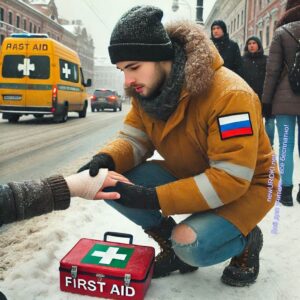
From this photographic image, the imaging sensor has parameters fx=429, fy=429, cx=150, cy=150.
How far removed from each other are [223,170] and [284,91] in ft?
7.41

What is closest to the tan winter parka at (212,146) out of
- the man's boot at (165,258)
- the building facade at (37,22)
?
the man's boot at (165,258)

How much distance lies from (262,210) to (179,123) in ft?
2.01

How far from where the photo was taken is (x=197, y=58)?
199 centimetres

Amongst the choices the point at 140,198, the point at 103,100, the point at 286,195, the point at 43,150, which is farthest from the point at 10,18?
the point at 140,198

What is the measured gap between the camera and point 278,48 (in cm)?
388

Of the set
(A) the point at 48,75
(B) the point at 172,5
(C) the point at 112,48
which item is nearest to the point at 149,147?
(C) the point at 112,48

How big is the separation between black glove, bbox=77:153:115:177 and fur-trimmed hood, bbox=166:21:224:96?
600 mm

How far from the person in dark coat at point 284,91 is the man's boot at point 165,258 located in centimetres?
176

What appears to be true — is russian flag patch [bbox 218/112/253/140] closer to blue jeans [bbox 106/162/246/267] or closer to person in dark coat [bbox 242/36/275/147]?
blue jeans [bbox 106/162/246/267]

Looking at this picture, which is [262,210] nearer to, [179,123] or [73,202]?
[179,123]

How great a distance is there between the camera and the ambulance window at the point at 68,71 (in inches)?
530

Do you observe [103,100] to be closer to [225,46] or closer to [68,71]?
[68,71]

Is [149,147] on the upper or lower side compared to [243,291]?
upper

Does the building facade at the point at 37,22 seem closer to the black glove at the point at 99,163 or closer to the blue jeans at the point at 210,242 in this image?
the black glove at the point at 99,163
